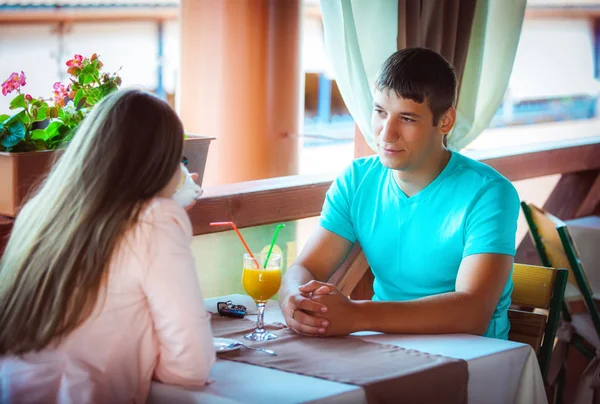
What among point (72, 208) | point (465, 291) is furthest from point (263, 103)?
point (72, 208)

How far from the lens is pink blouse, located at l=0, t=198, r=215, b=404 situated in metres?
1.33

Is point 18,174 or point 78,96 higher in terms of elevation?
point 78,96

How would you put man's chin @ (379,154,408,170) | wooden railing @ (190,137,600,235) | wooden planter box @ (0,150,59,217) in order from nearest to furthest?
wooden planter box @ (0,150,59,217)
man's chin @ (379,154,408,170)
wooden railing @ (190,137,600,235)

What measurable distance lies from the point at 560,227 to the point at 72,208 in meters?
1.70

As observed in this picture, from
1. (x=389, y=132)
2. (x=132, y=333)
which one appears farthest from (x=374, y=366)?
(x=389, y=132)

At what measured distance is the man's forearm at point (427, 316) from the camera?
1752 millimetres

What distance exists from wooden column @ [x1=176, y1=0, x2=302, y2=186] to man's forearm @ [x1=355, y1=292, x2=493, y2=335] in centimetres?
195

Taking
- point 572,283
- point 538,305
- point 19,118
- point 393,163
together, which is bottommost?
point 572,283

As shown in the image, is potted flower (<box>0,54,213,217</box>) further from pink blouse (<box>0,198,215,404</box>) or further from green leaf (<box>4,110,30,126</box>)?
pink blouse (<box>0,198,215,404</box>)

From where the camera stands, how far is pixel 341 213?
2232mm

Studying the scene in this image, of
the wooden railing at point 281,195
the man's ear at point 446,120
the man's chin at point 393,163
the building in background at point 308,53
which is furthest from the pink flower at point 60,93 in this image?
the man's ear at point 446,120

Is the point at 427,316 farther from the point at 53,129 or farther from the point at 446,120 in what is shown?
the point at 53,129

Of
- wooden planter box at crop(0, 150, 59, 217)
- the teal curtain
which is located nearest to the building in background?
wooden planter box at crop(0, 150, 59, 217)

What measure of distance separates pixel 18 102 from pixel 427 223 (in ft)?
3.44
